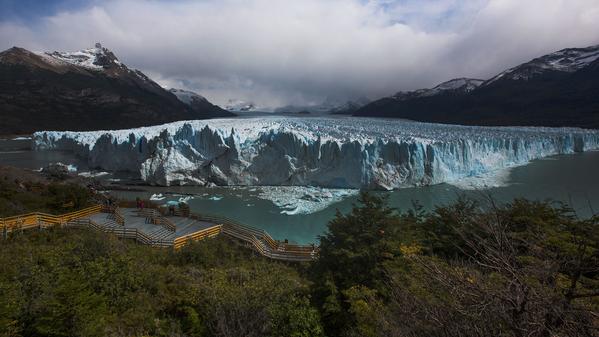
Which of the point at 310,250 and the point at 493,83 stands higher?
the point at 493,83

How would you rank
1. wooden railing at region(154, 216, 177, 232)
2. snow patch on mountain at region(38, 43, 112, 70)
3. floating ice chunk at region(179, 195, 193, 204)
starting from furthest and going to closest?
snow patch on mountain at region(38, 43, 112, 70) → floating ice chunk at region(179, 195, 193, 204) → wooden railing at region(154, 216, 177, 232)

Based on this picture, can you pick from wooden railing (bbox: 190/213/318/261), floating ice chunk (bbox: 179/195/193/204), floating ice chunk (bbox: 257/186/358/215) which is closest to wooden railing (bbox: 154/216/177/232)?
Result: wooden railing (bbox: 190/213/318/261)

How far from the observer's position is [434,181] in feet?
58.6

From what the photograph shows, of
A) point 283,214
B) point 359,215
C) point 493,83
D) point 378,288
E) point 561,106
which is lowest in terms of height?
point 283,214

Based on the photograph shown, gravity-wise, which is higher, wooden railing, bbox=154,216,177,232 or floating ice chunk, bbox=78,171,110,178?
floating ice chunk, bbox=78,171,110,178

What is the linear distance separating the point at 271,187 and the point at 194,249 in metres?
10.3

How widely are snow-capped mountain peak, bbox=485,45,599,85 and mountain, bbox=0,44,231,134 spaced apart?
57.3m

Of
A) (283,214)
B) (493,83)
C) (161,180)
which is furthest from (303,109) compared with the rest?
(283,214)

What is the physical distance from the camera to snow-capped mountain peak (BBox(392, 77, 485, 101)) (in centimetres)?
5619

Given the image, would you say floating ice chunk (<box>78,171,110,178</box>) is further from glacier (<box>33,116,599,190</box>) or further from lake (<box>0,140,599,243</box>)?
glacier (<box>33,116,599,190</box>)

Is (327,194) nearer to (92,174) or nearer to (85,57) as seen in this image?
(92,174)

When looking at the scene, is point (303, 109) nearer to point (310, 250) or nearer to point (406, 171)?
point (406, 171)

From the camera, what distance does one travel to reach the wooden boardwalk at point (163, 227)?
926 cm

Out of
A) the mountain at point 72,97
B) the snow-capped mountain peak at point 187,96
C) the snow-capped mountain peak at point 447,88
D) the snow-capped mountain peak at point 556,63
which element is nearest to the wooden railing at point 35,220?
the mountain at point 72,97
